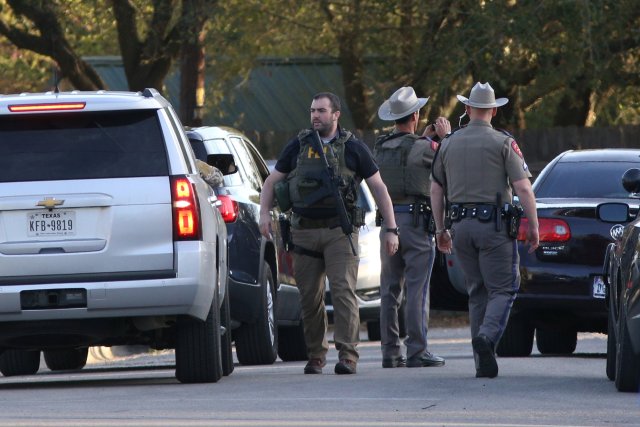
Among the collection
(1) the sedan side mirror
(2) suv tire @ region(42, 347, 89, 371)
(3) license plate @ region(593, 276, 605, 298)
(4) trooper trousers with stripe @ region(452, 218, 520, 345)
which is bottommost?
(2) suv tire @ region(42, 347, 89, 371)

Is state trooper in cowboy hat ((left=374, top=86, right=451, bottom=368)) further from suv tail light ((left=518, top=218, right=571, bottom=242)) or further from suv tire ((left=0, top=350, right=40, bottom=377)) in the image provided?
suv tire ((left=0, top=350, right=40, bottom=377))

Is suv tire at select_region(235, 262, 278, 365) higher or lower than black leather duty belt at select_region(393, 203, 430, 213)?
lower

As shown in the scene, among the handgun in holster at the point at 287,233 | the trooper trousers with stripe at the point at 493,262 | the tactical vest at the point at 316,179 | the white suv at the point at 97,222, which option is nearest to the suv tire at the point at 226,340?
the handgun in holster at the point at 287,233

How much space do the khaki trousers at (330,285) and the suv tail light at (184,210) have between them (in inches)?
61.7

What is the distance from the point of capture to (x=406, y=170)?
12.9m

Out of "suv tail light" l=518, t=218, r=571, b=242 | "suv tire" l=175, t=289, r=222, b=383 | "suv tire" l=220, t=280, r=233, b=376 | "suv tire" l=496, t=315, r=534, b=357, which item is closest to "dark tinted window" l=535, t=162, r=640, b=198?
"suv tail light" l=518, t=218, r=571, b=242

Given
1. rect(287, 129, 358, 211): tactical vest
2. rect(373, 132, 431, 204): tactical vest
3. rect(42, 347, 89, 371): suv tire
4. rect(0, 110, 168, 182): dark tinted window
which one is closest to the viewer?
rect(0, 110, 168, 182): dark tinted window

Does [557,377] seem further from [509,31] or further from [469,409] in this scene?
[509,31]

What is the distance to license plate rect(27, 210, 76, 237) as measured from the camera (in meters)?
10.5

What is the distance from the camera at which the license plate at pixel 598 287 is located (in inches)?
523

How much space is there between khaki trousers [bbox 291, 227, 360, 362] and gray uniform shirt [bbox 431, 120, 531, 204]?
0.84 m

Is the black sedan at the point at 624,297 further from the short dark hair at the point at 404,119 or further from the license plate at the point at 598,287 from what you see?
the short dark hair at the point at 404,119

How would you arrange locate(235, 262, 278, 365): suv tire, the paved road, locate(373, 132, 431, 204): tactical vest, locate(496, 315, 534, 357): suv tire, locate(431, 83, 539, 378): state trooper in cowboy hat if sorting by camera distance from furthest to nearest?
locate(496, 315, 534, 357): suv tire
locate(235, 262, 278, 365): suv tire
locate(373, 132, 431, 204): tactical vest
locate(431, 83, 539, 378): state trooper in cowboy hat
the paved road

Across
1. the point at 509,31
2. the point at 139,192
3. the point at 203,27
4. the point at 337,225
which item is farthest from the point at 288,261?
the point at 203,27
